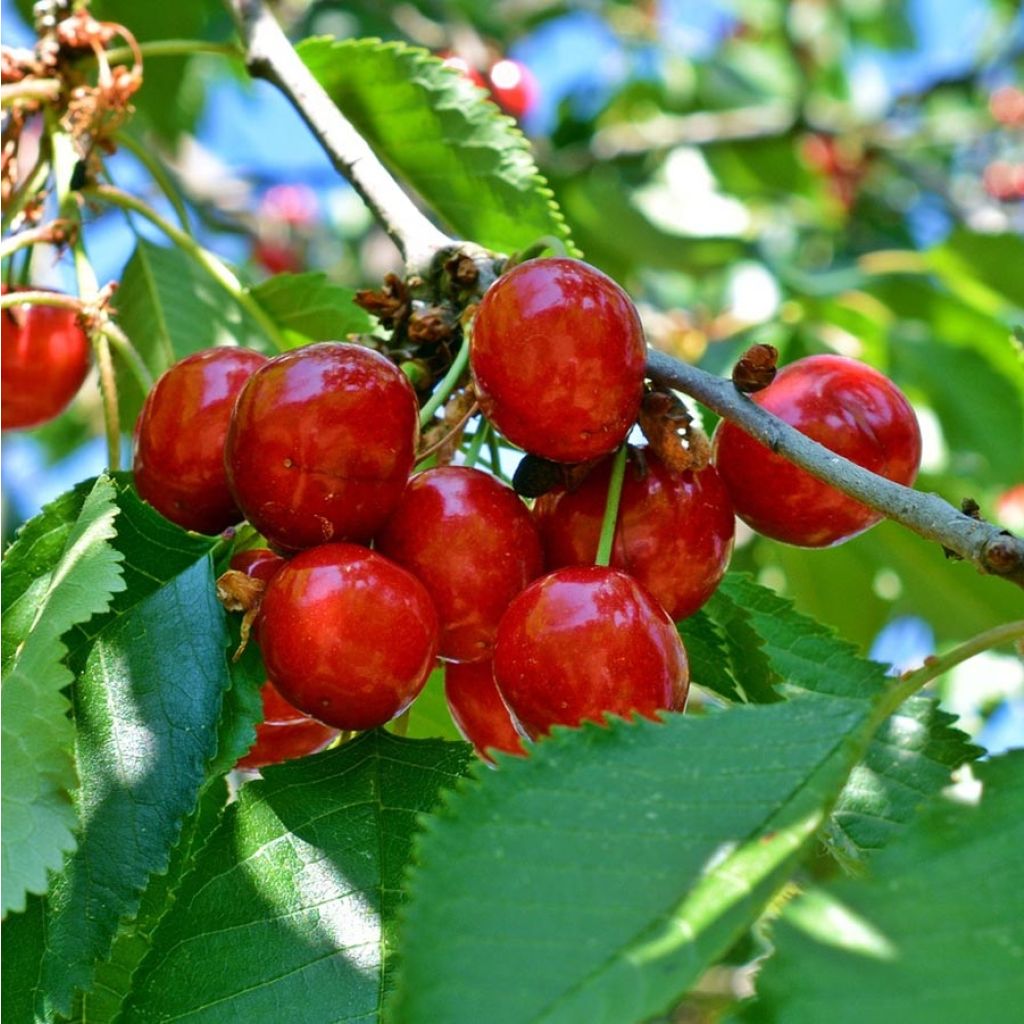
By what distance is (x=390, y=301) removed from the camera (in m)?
1.55

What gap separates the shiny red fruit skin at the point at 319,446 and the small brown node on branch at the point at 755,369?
1.04ft

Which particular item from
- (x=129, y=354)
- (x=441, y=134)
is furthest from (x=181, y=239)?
(x=441, y=134)

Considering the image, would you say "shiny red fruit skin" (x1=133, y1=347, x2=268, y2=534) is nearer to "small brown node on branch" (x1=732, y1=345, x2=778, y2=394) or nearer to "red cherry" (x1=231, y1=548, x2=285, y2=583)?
"red cherry" (x1=231, y1=548, x2=285, y2=583)

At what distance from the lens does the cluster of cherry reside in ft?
4.04

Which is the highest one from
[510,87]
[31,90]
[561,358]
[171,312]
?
[31,90]

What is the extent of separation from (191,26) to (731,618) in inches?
72.9

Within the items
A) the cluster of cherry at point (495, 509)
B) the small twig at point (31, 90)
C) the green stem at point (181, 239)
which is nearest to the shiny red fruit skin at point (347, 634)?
the cluster of cherry at point (495, 509)

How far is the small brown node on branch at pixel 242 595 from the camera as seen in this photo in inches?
52.1

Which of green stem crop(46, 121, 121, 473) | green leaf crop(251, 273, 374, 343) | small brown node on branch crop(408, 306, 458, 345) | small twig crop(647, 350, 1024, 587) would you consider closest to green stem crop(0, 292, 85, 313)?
green stem crop(46, 121, 121, 473)

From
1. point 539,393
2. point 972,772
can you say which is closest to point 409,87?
point 539,393

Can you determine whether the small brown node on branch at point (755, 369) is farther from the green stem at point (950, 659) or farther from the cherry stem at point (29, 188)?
the cherry stem at point (29, 188)

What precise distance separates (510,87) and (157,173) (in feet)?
7.35

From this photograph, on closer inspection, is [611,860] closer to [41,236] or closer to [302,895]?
[302,895]

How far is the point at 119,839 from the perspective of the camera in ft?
4.05
